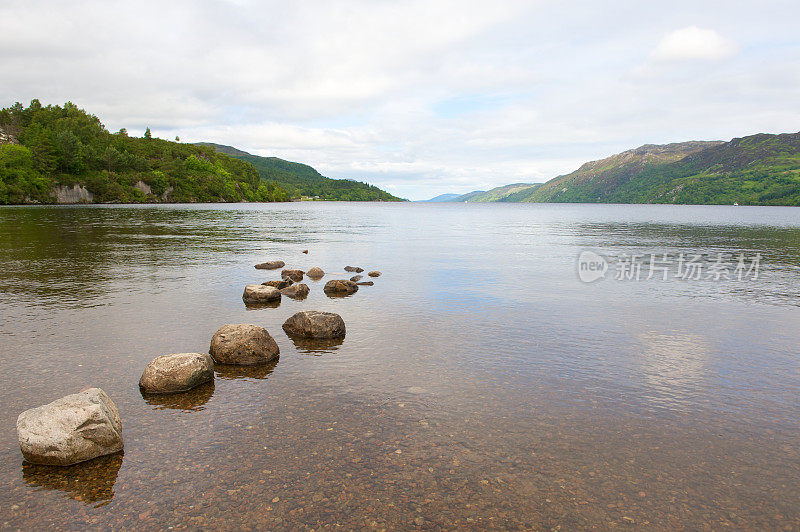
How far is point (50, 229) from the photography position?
6781 cm

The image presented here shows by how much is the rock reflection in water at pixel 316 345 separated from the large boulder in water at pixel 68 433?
7819mm

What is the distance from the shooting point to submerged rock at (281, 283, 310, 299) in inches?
1084

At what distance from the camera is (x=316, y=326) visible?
19.1 m

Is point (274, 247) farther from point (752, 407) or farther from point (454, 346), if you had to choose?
point (752, 407)

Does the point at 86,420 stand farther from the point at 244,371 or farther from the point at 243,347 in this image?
the point at 243,347

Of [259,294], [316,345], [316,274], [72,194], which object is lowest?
[316,345]

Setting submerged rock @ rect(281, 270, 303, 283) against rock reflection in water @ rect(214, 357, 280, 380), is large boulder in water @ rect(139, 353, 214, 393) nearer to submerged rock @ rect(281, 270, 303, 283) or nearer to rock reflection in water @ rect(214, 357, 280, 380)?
rock reflection in water @ rect(214, 357, 280, 380)

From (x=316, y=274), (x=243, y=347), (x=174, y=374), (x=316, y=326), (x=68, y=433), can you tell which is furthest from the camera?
(x=316, y=274)

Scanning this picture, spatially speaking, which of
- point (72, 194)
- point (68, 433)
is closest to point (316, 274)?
point (68, 433)

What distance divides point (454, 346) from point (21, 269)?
1427 inches

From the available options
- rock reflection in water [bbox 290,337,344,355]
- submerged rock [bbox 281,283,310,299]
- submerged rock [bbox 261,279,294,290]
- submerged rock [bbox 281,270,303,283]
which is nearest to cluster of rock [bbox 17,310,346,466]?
rock reflection in water [bbox 290,337,344,355]

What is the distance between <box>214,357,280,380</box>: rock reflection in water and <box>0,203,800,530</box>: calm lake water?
12cm

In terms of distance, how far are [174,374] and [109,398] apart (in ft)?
7.34

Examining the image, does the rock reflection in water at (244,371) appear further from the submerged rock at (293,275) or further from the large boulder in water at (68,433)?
the submerged rock at (293,275)
